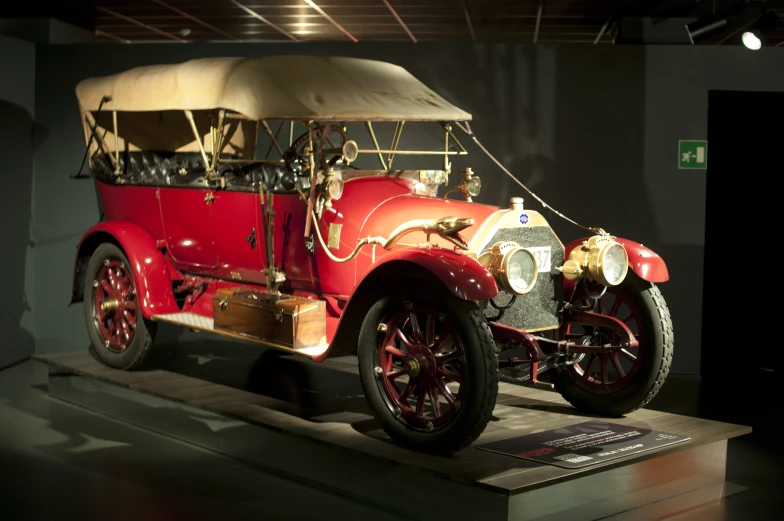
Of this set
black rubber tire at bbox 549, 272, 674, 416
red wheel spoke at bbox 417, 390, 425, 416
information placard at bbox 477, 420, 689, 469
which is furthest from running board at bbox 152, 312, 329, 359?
black rubber tire at bbox 549, 272, 674, 416

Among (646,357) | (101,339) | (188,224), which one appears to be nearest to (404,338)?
(646,357)

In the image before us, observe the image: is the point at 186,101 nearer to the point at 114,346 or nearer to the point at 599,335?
the point at 114,346

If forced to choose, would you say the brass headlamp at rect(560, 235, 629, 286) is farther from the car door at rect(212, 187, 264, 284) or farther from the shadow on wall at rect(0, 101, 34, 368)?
the shadow on wall at rect(0, 101, 34, 368)

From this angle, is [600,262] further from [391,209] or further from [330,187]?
[330,187]

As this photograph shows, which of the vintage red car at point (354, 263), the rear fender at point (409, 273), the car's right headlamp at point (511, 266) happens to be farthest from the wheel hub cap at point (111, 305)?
the car's right headlamp at point (511, 266)

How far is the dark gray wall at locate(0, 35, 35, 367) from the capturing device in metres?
7.20

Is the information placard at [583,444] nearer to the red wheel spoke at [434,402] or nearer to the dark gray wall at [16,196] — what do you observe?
the red wheel spoke at [434,402]

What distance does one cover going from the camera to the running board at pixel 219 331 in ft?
16.7

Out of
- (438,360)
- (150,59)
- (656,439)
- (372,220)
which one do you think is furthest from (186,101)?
(656,439)

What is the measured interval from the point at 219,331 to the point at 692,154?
148 inches

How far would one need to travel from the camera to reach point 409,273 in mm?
4562

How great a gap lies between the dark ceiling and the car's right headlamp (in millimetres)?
3340

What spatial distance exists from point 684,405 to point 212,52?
13.7 feet

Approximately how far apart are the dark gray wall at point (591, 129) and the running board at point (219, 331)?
7.48 ft
